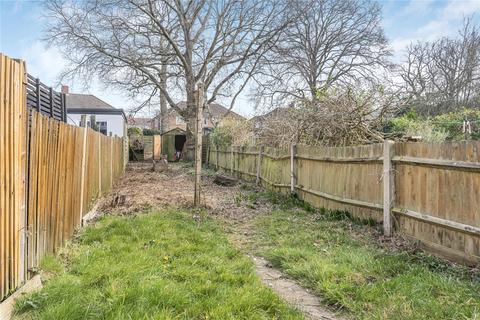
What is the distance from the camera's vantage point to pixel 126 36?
63.7ft

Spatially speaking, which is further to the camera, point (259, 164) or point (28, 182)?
point (259, 164)

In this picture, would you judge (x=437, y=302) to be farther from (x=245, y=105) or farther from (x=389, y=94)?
(x=245, y=105)

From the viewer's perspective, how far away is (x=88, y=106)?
97.4ft

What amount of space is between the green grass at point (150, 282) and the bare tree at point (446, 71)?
66.5 feet

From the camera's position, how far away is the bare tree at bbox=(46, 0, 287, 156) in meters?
18.8

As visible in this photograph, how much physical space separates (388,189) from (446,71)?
22.0 metres

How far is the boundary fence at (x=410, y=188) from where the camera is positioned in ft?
13.4

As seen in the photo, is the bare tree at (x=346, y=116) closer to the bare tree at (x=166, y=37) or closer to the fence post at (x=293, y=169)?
Answer: the fence post at (x=293, y=169)

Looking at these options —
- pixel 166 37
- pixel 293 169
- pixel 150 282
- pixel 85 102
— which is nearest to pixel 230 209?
pixel 293 169

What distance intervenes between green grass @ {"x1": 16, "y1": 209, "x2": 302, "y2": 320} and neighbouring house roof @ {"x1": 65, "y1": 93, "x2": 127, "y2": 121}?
25503mm

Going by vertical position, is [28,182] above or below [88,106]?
below

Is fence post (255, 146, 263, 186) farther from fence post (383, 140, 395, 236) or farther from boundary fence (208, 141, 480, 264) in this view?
fence post (383, 140, 395, 236)

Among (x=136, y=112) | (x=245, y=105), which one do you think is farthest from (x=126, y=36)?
(x=245, y=105)

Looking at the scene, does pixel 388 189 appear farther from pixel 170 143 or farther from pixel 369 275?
pixel 170 143
